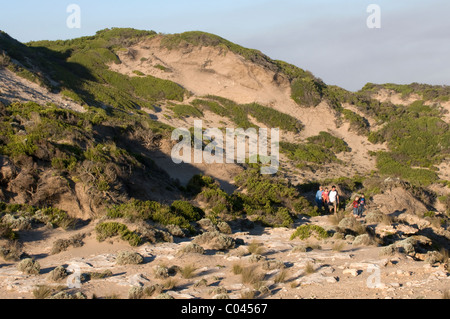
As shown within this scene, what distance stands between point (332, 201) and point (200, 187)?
5.69m

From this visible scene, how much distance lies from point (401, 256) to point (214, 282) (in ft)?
14.4

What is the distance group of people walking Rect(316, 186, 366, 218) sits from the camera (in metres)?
15.7

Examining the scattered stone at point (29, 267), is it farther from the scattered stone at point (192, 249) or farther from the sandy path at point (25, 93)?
the sandy path at point (25, 93)

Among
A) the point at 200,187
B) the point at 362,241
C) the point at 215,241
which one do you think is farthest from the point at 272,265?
the point at 200,187

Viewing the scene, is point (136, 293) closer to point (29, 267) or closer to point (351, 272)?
point (29, 267)

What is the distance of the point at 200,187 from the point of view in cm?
1831

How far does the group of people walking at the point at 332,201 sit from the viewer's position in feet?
51.6

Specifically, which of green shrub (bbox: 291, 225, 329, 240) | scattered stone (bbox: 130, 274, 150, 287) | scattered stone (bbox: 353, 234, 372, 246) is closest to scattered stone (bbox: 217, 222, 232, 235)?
green shrub (bbox: 291, 225, 329, 240)

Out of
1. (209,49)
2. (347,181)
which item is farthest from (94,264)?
(209,49)

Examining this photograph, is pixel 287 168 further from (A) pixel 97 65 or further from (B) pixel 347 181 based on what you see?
(A) pixel 97 65

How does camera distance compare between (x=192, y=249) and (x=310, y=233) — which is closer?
(x=192, y=249)

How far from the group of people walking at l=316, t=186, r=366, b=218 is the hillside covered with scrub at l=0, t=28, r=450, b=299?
362 millimetres

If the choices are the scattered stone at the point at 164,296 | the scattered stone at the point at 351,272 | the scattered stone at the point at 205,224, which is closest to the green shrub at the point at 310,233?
the scattered stone at the point at 205,224

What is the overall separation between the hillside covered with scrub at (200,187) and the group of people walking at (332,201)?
362 millimetres
